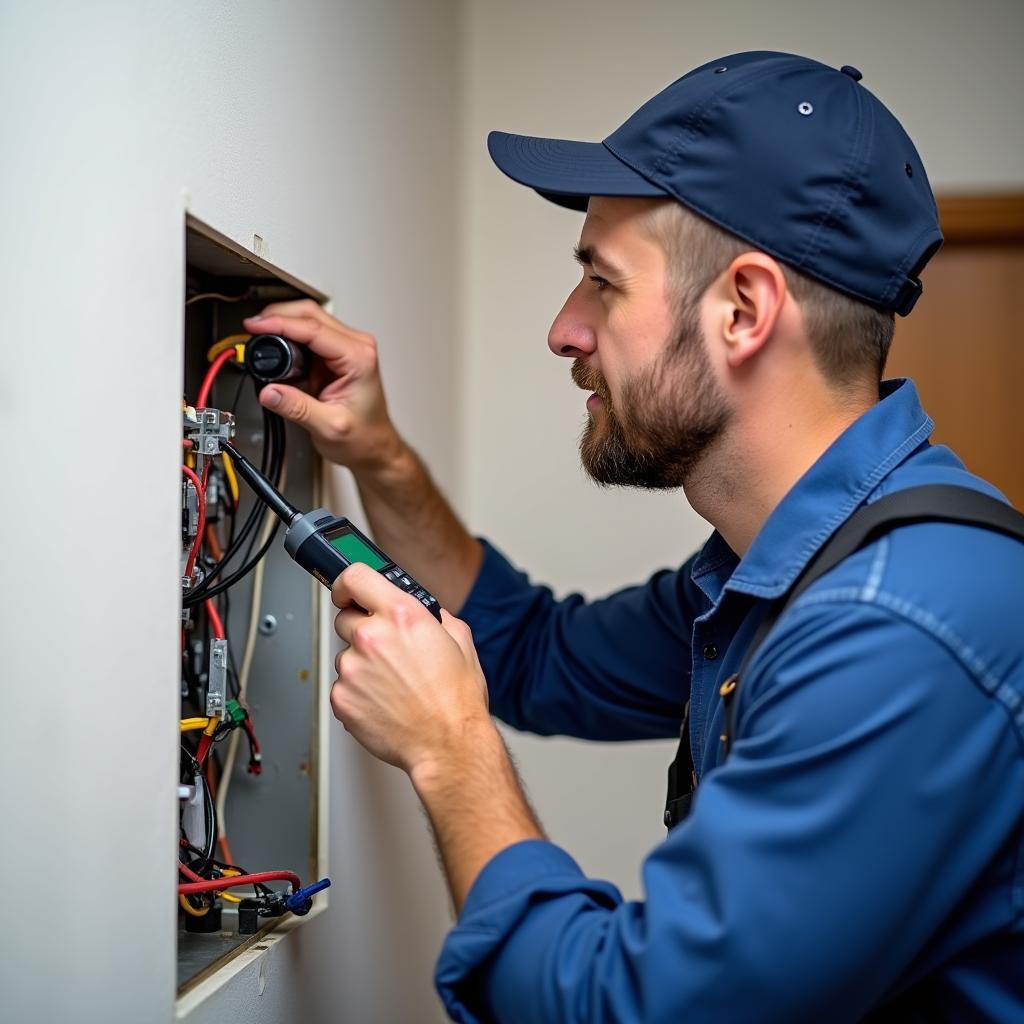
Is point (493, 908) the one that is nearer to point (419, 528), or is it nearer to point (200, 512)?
point (200, 512)

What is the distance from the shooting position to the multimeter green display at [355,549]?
0.96m

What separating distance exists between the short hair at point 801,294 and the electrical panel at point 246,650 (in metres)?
0.36

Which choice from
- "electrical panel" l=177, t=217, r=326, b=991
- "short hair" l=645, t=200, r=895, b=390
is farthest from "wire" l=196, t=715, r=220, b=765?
"short hair" l=645, t=200, r=895, b=390

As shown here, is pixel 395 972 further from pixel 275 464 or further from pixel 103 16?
pixel 103 16

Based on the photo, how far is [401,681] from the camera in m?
0.88

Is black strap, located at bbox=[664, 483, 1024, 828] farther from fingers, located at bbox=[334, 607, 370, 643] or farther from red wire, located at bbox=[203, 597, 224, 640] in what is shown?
red wire, located at bbox=[203, 597, 224, 640]

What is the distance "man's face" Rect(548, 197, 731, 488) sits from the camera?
99 cm

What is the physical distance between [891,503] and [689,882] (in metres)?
0.33

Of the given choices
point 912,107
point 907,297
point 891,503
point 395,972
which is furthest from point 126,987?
point 912,107

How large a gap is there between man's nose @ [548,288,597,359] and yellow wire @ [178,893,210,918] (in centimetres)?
60

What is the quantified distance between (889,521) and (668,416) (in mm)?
247

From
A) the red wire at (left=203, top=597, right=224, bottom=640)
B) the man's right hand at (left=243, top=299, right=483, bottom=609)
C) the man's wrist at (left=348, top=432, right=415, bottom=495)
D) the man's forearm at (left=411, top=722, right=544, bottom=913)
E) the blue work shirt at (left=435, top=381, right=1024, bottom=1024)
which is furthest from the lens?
the man's wrist at (left=348, top=432, right=415, bottom=495)

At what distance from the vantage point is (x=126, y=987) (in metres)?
0.75

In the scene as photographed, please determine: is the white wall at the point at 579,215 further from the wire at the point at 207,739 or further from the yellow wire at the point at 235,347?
the wire at the point at 207,739
